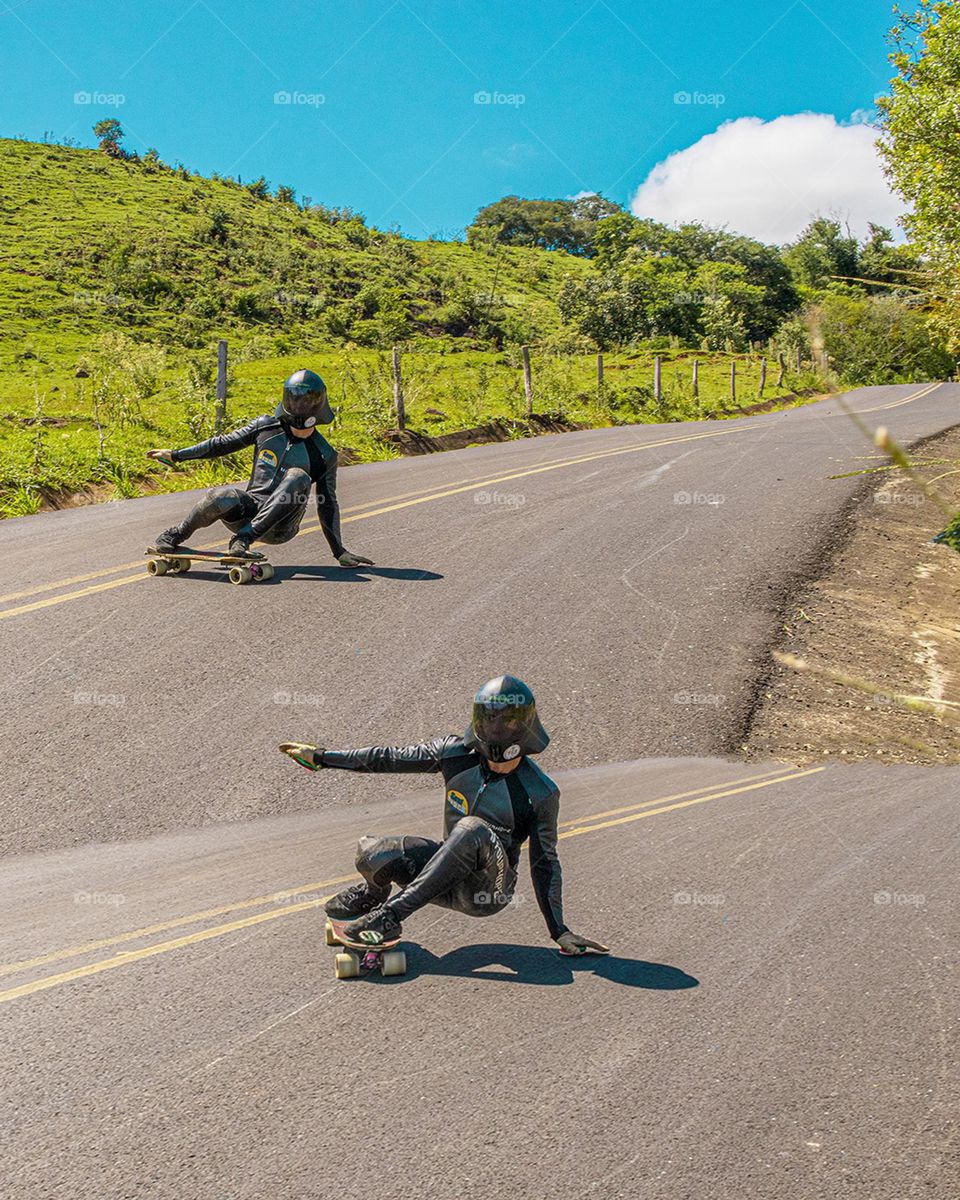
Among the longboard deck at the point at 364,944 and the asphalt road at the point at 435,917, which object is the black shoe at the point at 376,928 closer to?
the longboard deck at the point at 364,944

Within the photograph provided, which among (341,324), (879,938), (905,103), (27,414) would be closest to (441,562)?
(879,938)

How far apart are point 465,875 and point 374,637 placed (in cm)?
600

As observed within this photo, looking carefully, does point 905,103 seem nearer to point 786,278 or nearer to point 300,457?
point 300,457

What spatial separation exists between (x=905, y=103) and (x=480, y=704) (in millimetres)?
30835

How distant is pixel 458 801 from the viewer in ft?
17.1

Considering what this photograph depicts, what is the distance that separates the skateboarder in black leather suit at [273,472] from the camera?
440 inches

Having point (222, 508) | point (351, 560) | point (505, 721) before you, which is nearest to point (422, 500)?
point (351, 560)

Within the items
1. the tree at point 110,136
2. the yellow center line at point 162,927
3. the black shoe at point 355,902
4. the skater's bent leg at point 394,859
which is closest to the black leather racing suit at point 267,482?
the yellow center line at point 162,927

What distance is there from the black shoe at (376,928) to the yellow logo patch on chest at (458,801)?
57 cm

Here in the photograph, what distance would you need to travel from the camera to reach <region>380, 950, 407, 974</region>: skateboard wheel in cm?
516

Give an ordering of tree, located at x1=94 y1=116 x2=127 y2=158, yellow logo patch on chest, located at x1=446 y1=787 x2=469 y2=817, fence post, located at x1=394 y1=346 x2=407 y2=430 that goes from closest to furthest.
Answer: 1. yellow logo patch on chest, located at x1=446 y1=787 x2=469 y2=817
2. fence post, located at x1=394 y1=346 x2=407 y2=430
3. tree, located at x1=94 y1=116 x2=127 y2=158

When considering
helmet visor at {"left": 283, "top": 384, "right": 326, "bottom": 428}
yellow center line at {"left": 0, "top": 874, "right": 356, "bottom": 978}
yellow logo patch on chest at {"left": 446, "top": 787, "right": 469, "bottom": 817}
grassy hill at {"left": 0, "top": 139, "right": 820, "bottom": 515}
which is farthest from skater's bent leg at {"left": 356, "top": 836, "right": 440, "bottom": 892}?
grassy hill at {"left": 0, "top": 139, "right": 820, "bottom": 515}

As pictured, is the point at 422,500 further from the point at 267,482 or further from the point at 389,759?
the point at 389,759

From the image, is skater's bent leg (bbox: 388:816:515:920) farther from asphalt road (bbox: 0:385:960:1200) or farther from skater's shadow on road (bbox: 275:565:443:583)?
skater's shadow on road (bbox: 275:565:443:583)
